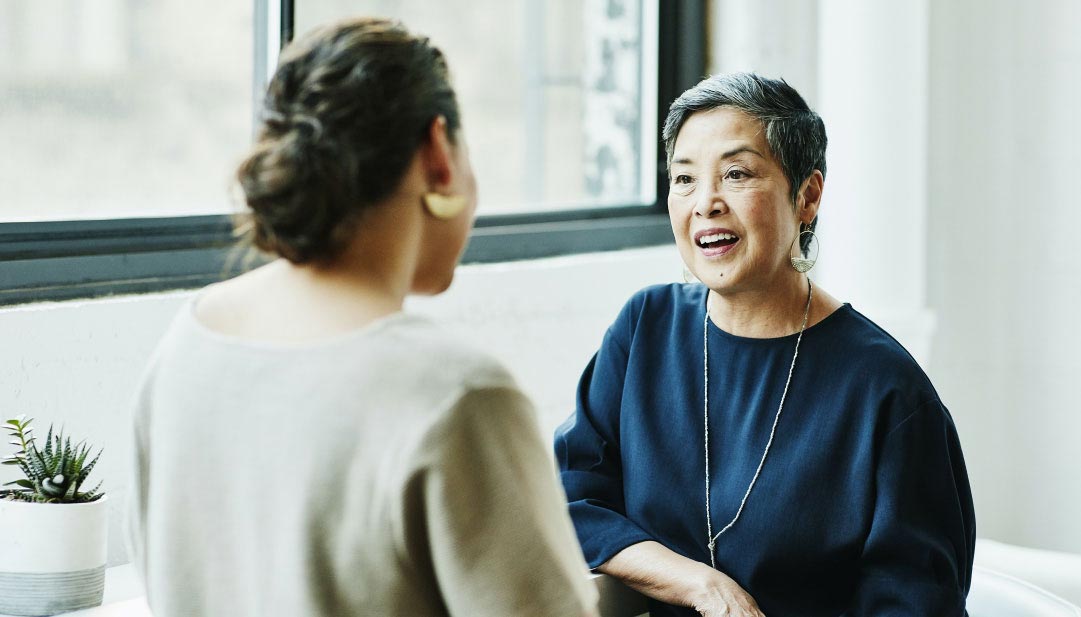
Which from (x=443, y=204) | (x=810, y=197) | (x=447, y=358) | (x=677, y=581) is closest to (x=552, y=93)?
(x=810, y=197)

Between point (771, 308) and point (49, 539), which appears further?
point (771, 308)

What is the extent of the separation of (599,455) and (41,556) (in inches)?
31.2

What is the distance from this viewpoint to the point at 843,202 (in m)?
2.95

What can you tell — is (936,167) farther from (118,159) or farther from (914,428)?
(118,159)

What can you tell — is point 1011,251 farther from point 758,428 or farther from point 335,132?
point 335,132

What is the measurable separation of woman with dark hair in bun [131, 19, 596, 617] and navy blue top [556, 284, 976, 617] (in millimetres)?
792

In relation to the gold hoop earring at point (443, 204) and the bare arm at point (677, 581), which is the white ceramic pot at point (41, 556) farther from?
the gold hoop earring at point (443, 204)

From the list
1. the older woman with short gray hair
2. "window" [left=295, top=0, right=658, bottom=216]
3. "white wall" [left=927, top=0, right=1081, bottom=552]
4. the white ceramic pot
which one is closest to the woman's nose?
the older woman with short gray hair

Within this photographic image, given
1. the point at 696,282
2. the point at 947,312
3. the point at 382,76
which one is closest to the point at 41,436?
the point at 696,282

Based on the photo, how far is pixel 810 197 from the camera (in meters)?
1.75

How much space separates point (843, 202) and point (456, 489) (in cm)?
232

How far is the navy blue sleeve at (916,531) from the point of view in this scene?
1512 millimetres

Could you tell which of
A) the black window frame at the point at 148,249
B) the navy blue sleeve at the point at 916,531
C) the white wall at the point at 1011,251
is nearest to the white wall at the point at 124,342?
the black window frame at the point at 148,249

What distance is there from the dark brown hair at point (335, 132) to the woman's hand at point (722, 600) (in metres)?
0.91
